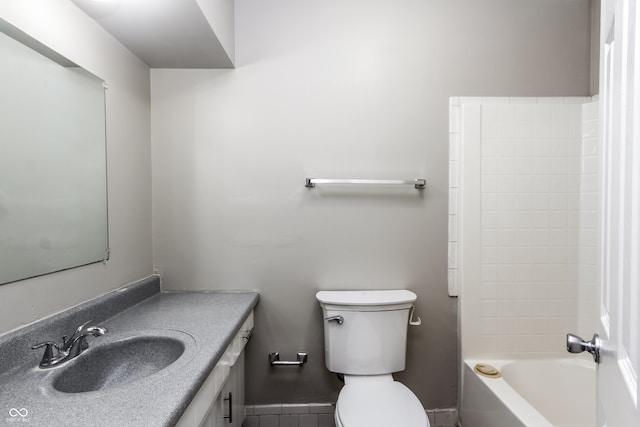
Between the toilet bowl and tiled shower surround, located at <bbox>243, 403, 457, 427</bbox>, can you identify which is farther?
tiled shower surround, located at <bbox>243, 403, 457, 427</bbox>

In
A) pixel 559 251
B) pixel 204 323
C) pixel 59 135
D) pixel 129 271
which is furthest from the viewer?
pixel 559 251

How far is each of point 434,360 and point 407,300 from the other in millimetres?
474

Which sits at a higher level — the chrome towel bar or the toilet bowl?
the chrome towel bar

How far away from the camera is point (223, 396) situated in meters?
1.27

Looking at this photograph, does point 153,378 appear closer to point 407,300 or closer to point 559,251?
point 407,300

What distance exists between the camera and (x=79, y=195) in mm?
1219

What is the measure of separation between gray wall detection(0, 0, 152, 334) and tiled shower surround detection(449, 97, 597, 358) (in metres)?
1.65

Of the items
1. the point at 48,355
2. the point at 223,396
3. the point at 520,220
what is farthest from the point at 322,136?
the point at 48,355

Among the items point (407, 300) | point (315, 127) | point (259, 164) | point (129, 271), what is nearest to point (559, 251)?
point (407, 300)

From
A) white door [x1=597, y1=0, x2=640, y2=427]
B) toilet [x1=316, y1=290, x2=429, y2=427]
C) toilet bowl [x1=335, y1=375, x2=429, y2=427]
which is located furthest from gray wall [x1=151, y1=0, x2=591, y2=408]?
white door [x1=597, y1=0, x2=640, y2=427]

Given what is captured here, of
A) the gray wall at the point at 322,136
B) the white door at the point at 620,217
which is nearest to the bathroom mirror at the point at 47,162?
the gray wall at the point at 322,136

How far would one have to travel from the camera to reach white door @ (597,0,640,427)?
1.73 ft

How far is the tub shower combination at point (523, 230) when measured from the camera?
5.61ft

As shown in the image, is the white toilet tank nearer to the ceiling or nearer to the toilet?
the toilet
